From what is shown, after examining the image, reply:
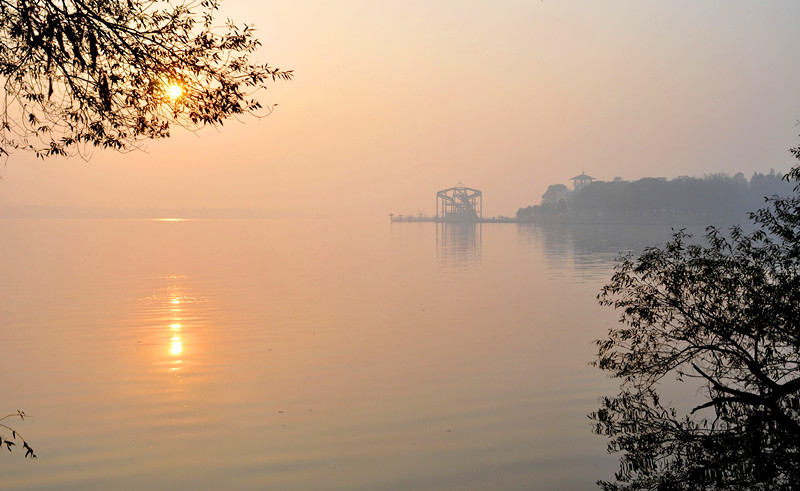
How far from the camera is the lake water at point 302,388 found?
903cm

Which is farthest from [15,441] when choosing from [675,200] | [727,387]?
[675,200]

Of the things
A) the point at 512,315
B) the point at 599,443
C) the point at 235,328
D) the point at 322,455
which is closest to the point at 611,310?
the point at 512,315

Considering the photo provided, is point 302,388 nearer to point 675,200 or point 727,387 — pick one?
point 727,387

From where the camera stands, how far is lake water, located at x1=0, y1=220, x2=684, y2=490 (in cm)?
903

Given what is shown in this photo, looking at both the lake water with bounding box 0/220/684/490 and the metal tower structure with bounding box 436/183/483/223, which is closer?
the lake water with bounding box 0/220/684/490

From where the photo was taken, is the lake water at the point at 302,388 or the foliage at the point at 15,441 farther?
the lake water at the point at 302,388

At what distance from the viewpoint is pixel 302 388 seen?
13039 millimetres

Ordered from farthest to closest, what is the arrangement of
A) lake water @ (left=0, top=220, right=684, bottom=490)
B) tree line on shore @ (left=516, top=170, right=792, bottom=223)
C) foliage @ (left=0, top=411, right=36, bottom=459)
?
tree line on shore @ (left=516, top=170, right=792, bottom=223) < lake water @ (left=0, top=220, right=684, bottom=490) < foliage @ (left=0, top=411, right=36, bottom=459)

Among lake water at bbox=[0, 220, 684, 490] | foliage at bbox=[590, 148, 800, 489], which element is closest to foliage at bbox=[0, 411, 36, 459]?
lake water at bbox=[0, 220, 684, 490]

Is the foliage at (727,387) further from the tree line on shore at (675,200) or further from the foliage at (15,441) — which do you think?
the tree line on shore at (675,200)

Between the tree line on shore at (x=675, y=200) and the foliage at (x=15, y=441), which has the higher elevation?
the tree line on shore at (x=675, y=200)

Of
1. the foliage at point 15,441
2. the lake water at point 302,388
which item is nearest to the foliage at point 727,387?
the lake water at point 302,388

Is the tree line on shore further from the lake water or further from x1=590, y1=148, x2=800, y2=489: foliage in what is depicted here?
x1=590, y1=148, x2=800, y2=489: foliage

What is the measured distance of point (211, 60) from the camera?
27.3ft
